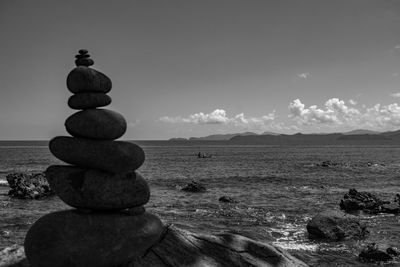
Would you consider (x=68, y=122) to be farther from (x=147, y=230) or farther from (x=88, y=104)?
(x=147, y=230)

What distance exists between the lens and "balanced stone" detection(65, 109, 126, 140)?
14.4 m

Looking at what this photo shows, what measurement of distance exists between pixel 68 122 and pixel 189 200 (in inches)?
1248

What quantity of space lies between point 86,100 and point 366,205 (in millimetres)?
33240

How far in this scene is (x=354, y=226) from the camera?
28.2m

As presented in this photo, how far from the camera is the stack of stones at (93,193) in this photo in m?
13.5

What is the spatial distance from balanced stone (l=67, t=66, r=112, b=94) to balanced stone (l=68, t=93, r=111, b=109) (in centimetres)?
18

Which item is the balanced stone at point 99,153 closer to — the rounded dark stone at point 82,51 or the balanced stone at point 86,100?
the balanced stone at point 86,100

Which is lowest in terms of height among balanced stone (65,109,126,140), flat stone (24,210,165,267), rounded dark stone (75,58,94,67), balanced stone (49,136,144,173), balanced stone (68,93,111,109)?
flat stone (24,210,165,267)

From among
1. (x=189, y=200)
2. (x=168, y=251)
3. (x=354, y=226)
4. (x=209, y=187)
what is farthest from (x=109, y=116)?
(x=209, y=187)

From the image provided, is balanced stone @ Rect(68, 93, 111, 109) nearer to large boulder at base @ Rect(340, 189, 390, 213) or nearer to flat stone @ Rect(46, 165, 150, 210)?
flat stone @ Rect(46, 165, 150, 210)

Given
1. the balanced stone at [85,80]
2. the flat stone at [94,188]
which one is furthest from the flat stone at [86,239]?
the balanced stone at [85,80]

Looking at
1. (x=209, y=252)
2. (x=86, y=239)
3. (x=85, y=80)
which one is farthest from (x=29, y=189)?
(x=209, y=252)

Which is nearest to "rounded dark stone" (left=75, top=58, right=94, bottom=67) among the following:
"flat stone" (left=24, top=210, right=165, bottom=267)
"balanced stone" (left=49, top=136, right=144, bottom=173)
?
"balanced stone" (left=49, top=136, right=144, bottom=173)

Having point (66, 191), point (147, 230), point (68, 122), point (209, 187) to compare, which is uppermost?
point (68, 122)
